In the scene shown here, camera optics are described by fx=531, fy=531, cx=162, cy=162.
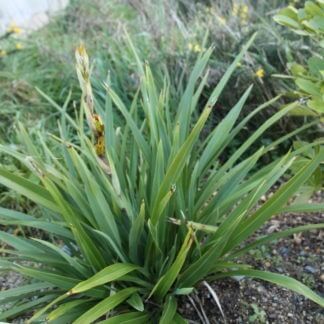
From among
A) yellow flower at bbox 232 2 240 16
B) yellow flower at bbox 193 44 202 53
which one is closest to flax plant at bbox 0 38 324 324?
yellow flower at bbox 193 44 202 53

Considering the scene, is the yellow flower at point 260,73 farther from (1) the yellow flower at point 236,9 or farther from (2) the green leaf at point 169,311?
(2) the green leaf at point 169,311

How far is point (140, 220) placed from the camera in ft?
5.71

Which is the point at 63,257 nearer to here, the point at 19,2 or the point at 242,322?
the point at 242,322

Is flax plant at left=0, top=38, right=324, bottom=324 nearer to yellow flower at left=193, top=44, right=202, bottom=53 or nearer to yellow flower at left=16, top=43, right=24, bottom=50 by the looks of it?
yellow flower at left=193, top=44, right=202, bottom=53

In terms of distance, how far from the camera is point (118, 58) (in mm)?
3793

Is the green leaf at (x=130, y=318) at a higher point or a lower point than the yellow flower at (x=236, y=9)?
lower

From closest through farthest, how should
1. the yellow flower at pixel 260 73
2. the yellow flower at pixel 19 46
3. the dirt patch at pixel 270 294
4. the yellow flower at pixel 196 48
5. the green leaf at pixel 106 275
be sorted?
the green leaf at pixel 106 275 < the dirt patch at pixel 270 294 < the yellow flower at pixel 260 73 < the yellow flower at pixel 196 48 < the yellow flower at pixel 19 46

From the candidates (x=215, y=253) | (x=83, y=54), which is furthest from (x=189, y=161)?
(x=83, y=54)

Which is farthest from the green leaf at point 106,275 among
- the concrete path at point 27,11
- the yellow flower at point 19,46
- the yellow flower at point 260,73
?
the concrete path at point 27,11

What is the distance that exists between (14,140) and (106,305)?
6.08 ft

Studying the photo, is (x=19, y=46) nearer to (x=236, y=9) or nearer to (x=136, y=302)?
(x=236, y=9)

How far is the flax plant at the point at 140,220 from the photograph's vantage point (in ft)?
5.59

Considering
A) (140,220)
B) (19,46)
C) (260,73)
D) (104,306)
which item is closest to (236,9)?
(260,73)

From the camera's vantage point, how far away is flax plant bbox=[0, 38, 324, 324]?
170 cm
